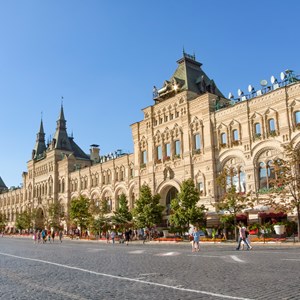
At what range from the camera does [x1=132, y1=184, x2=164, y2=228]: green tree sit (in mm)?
45156

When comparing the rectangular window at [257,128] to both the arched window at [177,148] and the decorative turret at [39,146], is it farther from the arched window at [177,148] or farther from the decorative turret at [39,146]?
the decorative turret at [39,146]

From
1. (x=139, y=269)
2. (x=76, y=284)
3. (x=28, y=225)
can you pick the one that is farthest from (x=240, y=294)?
(x=28, y=225)

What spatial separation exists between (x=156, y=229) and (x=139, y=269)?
33968 millimetres

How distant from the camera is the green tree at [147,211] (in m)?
45.2

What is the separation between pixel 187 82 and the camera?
51.3m

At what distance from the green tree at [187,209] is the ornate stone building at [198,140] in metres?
2.15

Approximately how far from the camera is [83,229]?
2511 inches

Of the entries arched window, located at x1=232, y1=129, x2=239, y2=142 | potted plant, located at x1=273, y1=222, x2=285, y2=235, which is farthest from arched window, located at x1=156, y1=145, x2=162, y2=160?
potted plant, located at x1=273, y1=222, x2=285, y2=235

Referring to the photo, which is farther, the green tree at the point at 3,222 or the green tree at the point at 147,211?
the green tree at the point at 3,222

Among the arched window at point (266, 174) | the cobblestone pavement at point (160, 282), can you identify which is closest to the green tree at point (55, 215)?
the arched window at point (266, 174)

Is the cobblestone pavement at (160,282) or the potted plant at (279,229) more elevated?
the potted plant at (279,229)

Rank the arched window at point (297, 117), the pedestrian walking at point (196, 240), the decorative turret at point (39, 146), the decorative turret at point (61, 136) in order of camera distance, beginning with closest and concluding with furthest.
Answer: the pedestrian walking at point (196, 240) < the arched window at point (297, 117) < the decorative turret at point (61, 136) < the decorative turret at point (39, 146)

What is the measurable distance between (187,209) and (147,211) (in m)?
6.67

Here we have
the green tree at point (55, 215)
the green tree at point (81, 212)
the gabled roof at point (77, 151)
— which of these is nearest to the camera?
the green tree at point (81, 212)
